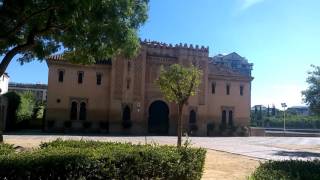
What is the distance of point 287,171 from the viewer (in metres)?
8.00

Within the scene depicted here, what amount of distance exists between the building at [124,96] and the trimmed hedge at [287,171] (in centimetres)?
3401

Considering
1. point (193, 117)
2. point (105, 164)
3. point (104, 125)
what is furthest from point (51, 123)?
point (105, 164)

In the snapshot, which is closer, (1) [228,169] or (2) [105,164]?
(2) [105,164]

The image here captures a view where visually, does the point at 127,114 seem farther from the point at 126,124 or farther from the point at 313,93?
the point at 313,93

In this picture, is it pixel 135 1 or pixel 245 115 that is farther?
pixel 245 115

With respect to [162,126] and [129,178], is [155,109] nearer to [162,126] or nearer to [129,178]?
[162,126]

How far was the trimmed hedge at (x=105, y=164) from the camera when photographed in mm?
7918

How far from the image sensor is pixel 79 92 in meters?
43.7

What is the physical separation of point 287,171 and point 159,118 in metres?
38.1

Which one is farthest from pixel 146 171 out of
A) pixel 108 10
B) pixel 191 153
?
pixel 108 10

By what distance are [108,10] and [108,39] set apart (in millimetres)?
1212

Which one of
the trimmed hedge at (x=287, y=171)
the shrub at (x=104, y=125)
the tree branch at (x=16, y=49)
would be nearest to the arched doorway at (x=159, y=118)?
the shrub at (x=104, y=125)

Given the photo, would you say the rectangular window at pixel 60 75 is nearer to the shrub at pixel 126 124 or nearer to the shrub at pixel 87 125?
the shrub at pixel 87 125

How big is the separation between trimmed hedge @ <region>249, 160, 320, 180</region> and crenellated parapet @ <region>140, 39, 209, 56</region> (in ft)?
122
